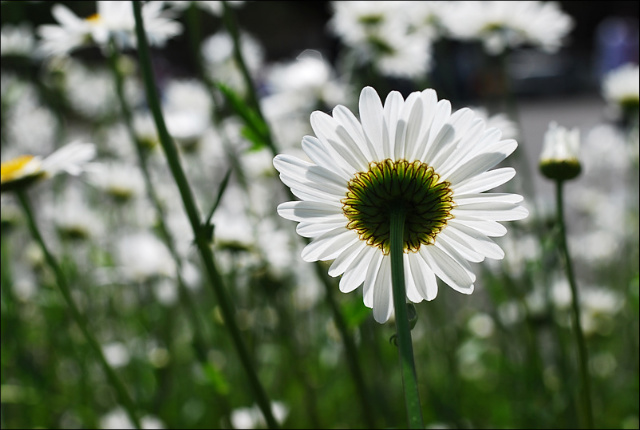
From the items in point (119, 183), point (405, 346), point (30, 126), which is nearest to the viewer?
Answer: point (405, 346)

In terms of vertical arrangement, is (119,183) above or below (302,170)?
above

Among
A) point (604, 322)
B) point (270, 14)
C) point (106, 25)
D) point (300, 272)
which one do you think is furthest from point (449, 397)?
point (270, 14)

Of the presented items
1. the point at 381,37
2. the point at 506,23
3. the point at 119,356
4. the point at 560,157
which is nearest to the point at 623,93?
the point at 506,23

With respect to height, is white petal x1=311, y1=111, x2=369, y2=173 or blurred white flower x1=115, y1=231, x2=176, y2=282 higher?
white petal x1=311, y1=111, x2=369, y2=173

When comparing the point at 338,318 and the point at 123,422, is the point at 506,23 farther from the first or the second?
the point at 123,422

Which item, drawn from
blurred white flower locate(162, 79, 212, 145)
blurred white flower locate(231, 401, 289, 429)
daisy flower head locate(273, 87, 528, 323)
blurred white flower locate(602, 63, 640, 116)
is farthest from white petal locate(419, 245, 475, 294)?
blurred white flower locate(162, 79, 212, 145)

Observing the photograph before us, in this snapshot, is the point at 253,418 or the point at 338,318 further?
the point at 253,418

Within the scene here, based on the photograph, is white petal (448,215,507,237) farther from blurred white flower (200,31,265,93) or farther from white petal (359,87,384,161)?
blurred white flower (200,31,265,93)

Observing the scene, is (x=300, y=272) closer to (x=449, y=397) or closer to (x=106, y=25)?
(x=449, y=397)

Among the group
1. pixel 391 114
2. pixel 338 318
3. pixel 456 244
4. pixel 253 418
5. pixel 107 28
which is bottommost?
pixel 253 418
